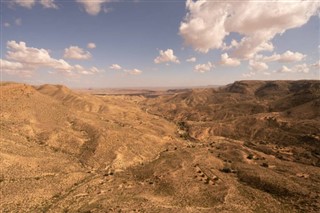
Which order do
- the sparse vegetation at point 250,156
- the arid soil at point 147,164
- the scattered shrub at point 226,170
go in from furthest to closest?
the sparse vegetation at point 250,156 < the scattered shrub at point 226,170 < the arid soil at point 147,164

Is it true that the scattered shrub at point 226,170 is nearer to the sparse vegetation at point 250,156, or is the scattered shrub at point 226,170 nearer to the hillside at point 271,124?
the sparse vegetation at point 250,156

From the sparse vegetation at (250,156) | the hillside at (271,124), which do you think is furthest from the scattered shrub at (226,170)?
the hillside at (271,124)

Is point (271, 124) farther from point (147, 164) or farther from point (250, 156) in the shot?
point (147, 164)

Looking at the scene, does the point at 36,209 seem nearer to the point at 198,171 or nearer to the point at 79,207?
the point at 79,207

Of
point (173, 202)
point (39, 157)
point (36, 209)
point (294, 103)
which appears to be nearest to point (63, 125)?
point (39, 157)

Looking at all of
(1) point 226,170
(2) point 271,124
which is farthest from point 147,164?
(2) point 271,124

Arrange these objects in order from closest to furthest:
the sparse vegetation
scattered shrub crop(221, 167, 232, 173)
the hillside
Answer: scattered shrub crop(221, 167, 232, 173), the sparse vegetation, the hillside

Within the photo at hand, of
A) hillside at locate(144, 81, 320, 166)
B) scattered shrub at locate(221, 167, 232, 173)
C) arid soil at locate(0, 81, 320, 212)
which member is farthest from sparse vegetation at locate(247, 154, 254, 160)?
scattered shrub at locate(221, 167, 232, 173)

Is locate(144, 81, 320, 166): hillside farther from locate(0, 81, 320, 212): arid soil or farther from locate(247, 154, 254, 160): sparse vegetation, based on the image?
locate(247, 154, 254, 160): sparse vegetation
